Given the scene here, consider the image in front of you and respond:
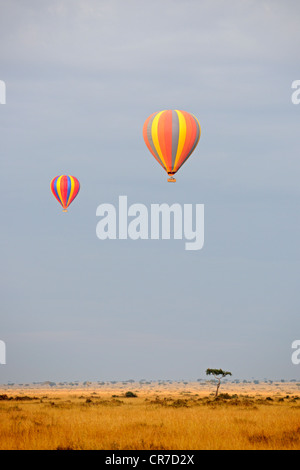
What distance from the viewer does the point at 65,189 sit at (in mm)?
74125

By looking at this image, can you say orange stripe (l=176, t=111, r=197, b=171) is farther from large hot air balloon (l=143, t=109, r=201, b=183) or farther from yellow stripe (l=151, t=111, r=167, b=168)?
yellow stripe (l=151, t=111, r=167, b=168)

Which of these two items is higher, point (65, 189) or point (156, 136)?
point (156, 136)

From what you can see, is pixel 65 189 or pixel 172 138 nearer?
pixel 172 138

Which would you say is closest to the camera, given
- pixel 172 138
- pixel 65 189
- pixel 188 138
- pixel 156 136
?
pixel 172 138

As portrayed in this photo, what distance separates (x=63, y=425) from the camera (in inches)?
1221

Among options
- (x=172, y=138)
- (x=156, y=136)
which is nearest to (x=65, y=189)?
(x=156, y=136)

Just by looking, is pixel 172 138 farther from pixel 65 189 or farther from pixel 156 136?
pixel 65 189

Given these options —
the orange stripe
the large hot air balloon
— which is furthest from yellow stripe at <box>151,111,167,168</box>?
the orange stripe

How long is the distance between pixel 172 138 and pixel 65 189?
1030 inches

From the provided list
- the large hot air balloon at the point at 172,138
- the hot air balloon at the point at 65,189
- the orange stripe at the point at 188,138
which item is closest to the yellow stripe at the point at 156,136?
the large hot air balloon at the point at 172,138

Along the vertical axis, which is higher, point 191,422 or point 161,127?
point 161,127
